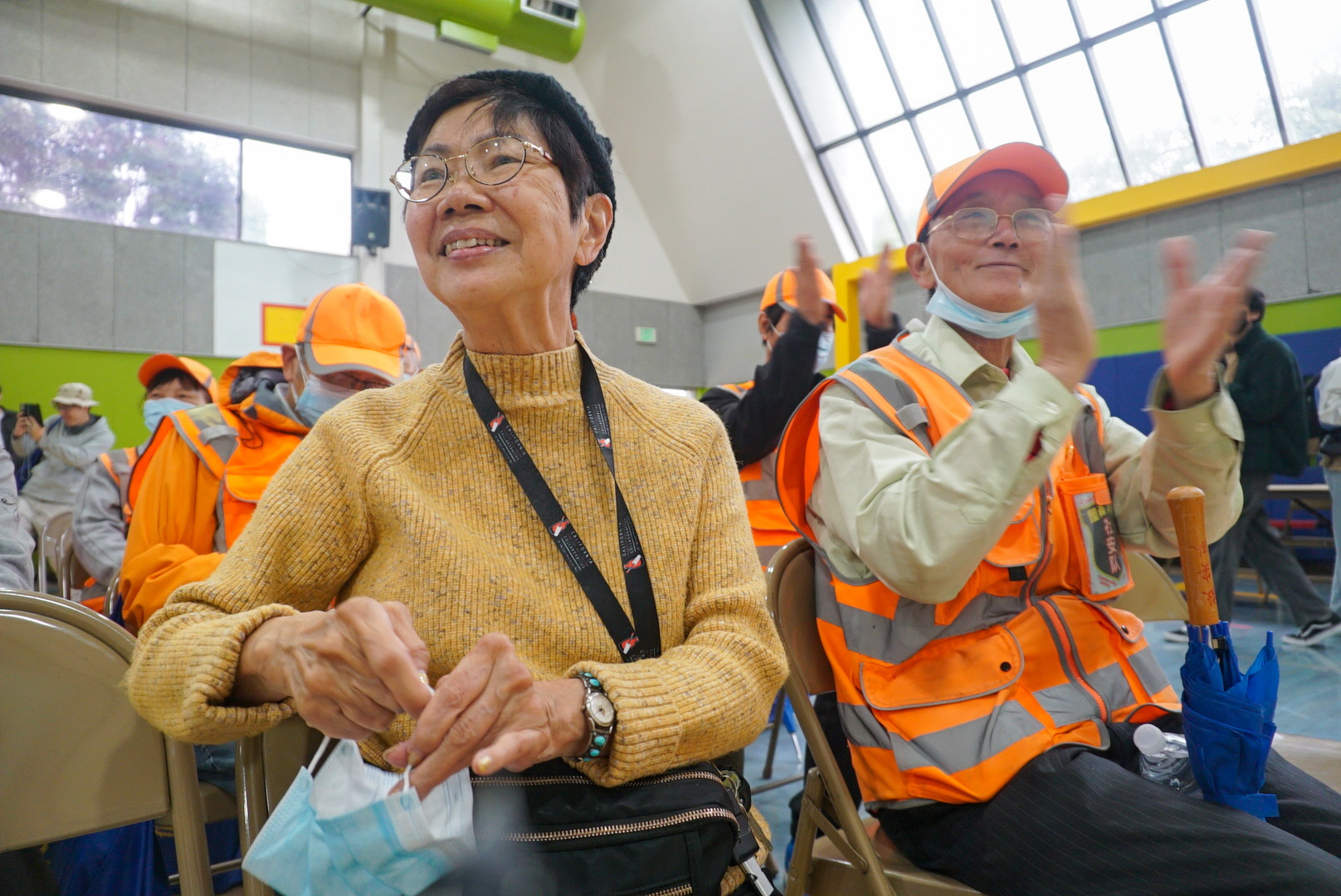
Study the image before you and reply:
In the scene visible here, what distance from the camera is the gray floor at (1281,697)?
3.15 m

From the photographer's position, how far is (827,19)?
1132 cm

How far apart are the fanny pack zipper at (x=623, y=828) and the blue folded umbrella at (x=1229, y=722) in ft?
2.36

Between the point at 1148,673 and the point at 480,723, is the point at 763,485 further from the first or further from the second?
the point at 480,723

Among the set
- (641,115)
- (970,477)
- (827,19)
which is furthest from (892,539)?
(641,115)

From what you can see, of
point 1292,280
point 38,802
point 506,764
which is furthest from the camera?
point 1292,280

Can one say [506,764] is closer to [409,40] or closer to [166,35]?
[166,35]

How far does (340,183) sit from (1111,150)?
9620 millimetres

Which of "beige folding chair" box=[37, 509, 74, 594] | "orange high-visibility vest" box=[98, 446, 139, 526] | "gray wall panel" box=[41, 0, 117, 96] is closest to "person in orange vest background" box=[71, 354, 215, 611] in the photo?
"orange high-visibility vest" box=[98, 446, 139, 526]

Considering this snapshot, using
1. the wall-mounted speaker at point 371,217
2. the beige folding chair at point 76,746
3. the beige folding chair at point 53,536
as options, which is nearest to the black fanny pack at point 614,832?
the beige folding chair at point 76,746

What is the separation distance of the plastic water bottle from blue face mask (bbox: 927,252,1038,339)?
777 millimetres

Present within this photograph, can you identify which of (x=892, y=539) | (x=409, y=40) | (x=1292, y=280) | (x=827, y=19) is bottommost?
(x=1292, y=280)

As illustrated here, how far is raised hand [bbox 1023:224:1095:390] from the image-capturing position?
1204mm

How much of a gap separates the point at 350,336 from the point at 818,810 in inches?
73.7

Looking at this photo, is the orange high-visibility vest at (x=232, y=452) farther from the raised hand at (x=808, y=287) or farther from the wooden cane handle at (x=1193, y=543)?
the wooden cane handle at (x=1193, y=543)
